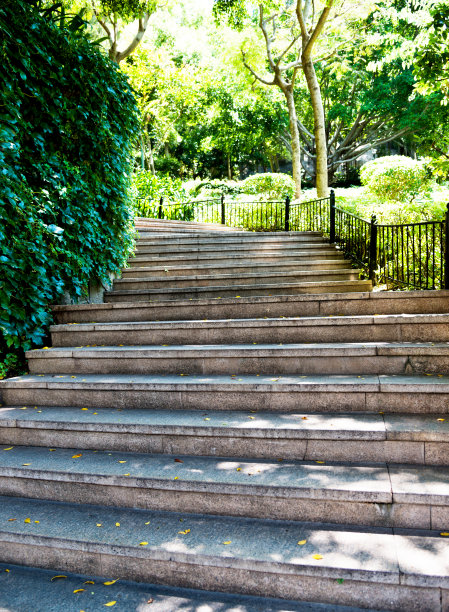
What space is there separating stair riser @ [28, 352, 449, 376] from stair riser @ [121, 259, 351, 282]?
2.55m

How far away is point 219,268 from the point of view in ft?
24.2

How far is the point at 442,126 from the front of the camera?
77.6 ft

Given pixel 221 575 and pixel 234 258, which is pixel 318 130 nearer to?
pixel 234 258

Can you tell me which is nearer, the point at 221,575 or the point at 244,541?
the point at 221,575

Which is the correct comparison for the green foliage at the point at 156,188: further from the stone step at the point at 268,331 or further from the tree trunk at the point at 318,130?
the stone step at the point at 268,331

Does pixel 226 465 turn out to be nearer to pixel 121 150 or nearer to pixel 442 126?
pixel 121 150

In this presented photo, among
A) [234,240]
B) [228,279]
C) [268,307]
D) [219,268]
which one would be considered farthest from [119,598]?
[234,240]

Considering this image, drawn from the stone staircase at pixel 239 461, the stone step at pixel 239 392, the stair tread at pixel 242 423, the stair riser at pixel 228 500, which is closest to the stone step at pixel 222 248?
the stone staircase at pixel 239 461

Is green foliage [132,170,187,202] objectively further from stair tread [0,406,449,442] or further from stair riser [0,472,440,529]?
stair riser [0,472,440,529]

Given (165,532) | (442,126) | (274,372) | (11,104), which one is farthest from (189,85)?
(165,532)

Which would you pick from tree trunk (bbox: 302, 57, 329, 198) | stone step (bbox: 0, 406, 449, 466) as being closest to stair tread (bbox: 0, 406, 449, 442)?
stone step (bbox: 0, 406, 449, 466)

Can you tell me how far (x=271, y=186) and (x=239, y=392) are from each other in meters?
16.8

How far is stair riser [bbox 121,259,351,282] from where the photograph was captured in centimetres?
729

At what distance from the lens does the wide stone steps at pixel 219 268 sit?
23.9 ft
